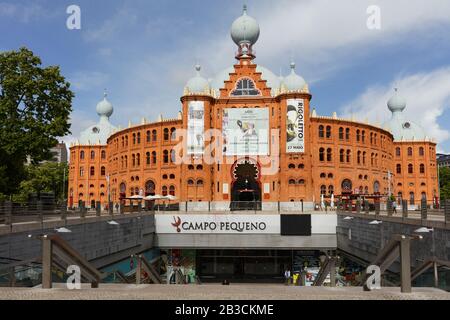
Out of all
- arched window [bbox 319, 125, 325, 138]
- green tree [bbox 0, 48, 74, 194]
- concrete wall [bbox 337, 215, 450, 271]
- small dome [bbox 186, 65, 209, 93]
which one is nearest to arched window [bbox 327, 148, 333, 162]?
arched window [bbox 319, 125, 325, 138]

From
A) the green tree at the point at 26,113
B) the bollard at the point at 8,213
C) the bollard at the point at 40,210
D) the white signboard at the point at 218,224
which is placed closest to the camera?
the bollard at the point at 8,213

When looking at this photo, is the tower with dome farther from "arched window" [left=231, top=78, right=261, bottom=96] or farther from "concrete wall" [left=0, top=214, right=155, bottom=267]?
"concrete wall" [left=0, top=214, right=155, bottom=267]

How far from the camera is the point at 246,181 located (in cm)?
6016

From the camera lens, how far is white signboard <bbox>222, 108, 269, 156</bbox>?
59281 millimetres

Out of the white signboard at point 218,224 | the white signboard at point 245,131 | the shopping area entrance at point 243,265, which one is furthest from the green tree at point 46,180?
the shopping area entrance at point 243,265

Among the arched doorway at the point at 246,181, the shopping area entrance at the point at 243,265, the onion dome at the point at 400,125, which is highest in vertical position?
the onion dome at the point at 400,125

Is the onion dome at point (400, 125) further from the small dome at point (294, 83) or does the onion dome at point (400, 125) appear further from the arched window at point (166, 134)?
the arched window at point (166, 134)

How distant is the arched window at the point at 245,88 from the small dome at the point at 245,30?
10638 mm

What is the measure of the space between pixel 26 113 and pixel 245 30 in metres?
43.0

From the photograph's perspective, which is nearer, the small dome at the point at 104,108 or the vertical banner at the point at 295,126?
the vertical banner at the point at 295,126

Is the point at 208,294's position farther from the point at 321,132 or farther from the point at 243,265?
the point at 321,132

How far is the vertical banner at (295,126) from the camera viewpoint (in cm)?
5850

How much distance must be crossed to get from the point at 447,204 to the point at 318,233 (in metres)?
23.9
